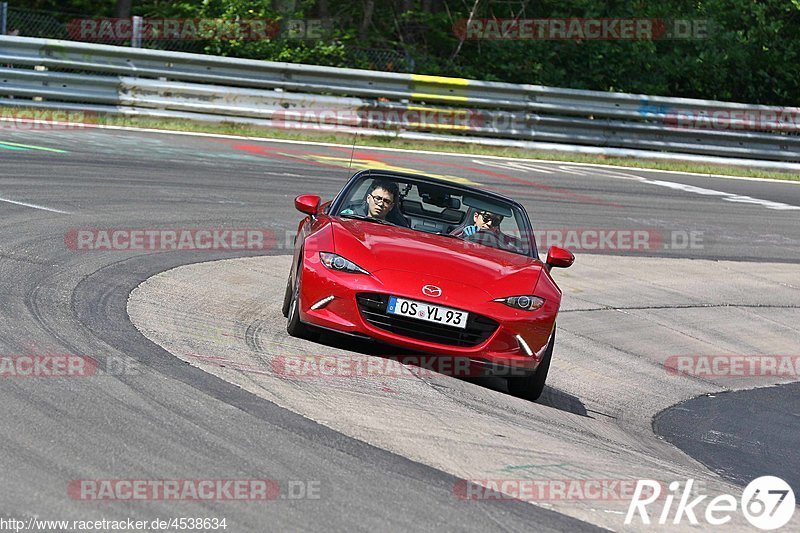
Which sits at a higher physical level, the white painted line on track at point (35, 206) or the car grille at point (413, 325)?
the car grille at point (413, 325)

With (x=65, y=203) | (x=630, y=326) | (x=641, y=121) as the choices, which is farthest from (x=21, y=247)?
(x=641, y=121)

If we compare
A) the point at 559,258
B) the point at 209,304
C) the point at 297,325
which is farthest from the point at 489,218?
the point at 209,304

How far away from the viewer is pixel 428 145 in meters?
22.3

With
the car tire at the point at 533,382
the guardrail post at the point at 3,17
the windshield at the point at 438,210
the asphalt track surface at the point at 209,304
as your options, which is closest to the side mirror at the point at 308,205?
the windshield at the point at 438,210

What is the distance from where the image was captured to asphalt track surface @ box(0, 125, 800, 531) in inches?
190

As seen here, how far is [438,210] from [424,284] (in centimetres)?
174

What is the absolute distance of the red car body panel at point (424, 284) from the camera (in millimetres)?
7797

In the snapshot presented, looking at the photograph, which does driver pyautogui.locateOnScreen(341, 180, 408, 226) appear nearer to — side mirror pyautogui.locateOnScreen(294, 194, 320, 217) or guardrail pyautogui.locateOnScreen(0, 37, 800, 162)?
side mirror pyautogui.locateOnScreen(294, 194, 320, 217)

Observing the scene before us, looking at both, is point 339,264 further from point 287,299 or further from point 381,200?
point 381,200

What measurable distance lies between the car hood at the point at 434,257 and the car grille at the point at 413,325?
0.23 m

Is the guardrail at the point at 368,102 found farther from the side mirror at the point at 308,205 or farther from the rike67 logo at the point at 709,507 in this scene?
the rike67 logo at the point at 709,507

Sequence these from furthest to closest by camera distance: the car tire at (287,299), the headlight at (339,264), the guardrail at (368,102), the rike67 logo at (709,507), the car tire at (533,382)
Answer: the guardrail at (368,102) → the car tire at (287,299) → the car tire at (533,382) → the headlight at (339,264) → the rike67 logo at (709,507)

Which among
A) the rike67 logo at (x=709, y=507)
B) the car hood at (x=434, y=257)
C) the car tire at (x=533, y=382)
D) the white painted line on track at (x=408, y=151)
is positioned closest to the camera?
the rike67 logo at (x=709, y=507)

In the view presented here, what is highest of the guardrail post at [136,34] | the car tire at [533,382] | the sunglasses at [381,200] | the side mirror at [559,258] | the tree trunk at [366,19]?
the tree trunk at [366,19]
